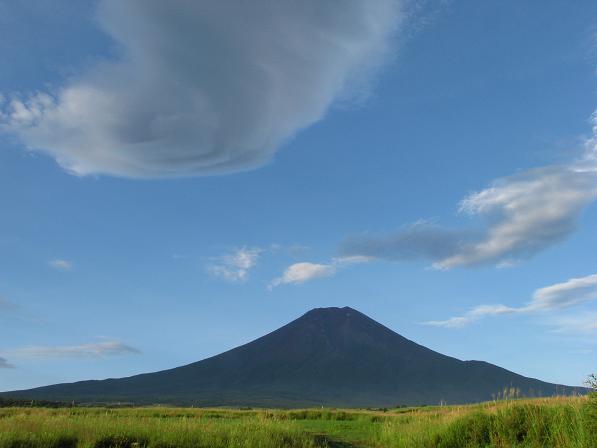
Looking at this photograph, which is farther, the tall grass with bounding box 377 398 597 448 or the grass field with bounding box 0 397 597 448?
the grass field with bounding box 0 397 597 448

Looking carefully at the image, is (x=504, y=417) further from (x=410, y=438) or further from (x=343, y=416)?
(x=343, y=416)

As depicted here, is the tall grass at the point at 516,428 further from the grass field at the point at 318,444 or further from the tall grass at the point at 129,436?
the tall grass at the point at 129,436

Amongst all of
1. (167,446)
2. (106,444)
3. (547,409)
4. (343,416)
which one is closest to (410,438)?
(547,409)

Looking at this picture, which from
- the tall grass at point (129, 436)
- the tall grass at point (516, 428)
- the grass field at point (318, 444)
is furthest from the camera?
the tall grass at point (129, 436)

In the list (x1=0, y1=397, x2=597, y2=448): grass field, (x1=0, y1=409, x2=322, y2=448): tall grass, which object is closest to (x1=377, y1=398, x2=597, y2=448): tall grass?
(x1=0, y1=397, x2=597, y2=448): grass field

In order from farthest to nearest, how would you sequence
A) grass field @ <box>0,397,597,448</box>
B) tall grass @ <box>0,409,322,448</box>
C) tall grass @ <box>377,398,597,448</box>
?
1. tall grass @ <box>0,409,322,448</box>
2. grass field @ <box>0,397,597,448</box>
3. tall grass @ <box>377,398,597,448</box>

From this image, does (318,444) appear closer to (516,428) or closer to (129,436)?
(129,436)

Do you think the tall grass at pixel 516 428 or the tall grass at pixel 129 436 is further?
the tall grass at pixel 129 436

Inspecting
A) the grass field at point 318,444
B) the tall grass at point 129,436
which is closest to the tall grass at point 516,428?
the grass field at point 318,444

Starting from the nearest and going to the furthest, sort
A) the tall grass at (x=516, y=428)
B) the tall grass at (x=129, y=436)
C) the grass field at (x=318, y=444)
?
the tall grass at (x=516, y=428)
the grass field at (x=318, y=444)
the tall grass at (x=129, y=436)

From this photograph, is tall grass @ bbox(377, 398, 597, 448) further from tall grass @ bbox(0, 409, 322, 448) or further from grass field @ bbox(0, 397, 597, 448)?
tall grass @ bbox(0, 409, 322, 448)

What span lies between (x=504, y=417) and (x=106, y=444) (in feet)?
43.8

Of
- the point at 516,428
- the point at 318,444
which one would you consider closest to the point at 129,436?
the point at 318,444

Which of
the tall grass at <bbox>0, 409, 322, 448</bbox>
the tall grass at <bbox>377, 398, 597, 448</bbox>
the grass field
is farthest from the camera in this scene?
the tall grass at <bbox>0, 409, 322, 448</bbox>
